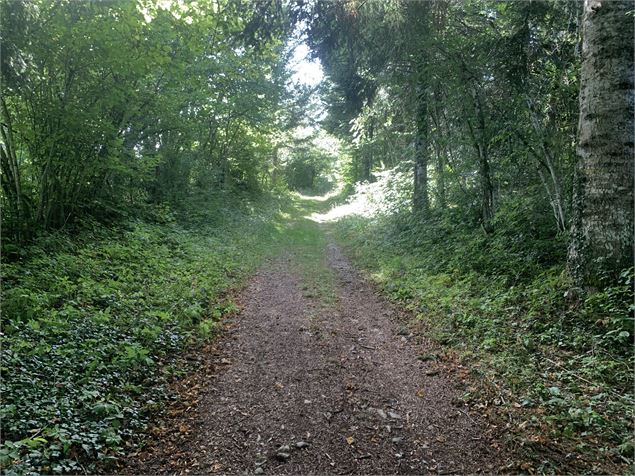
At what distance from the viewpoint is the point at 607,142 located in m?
5.38

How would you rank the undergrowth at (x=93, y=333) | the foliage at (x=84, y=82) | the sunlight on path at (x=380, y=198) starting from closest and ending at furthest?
the undergrowth at (x=93, y=333)
the foliage at (x=84, y=82)
the sunlight on path at (x=380, y=198)

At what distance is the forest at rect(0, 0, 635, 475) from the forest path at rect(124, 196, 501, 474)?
0.03 metres

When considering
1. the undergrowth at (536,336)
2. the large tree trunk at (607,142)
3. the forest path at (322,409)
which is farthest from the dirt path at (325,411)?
the large tree trunk at (607,142)

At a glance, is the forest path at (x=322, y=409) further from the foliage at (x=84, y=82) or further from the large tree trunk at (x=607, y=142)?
the foliage at (x=84, y=82)

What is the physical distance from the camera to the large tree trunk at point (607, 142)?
17.4 ft

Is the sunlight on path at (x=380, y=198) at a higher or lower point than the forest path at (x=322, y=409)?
higher

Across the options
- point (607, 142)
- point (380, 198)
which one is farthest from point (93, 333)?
point (380, 198)

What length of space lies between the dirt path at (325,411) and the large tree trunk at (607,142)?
8.89ft

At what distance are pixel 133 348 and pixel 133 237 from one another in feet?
20.3

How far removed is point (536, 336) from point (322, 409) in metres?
3.01

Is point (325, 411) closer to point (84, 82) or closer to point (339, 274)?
point (339, 274)

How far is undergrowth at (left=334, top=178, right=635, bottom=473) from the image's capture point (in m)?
3.67

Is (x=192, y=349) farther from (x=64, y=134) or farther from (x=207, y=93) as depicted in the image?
(x=207, y=93)

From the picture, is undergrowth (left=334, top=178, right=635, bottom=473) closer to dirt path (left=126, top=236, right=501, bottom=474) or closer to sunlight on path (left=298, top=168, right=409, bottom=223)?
dirt path (left=126, top=236, right=501, bottom=474)
